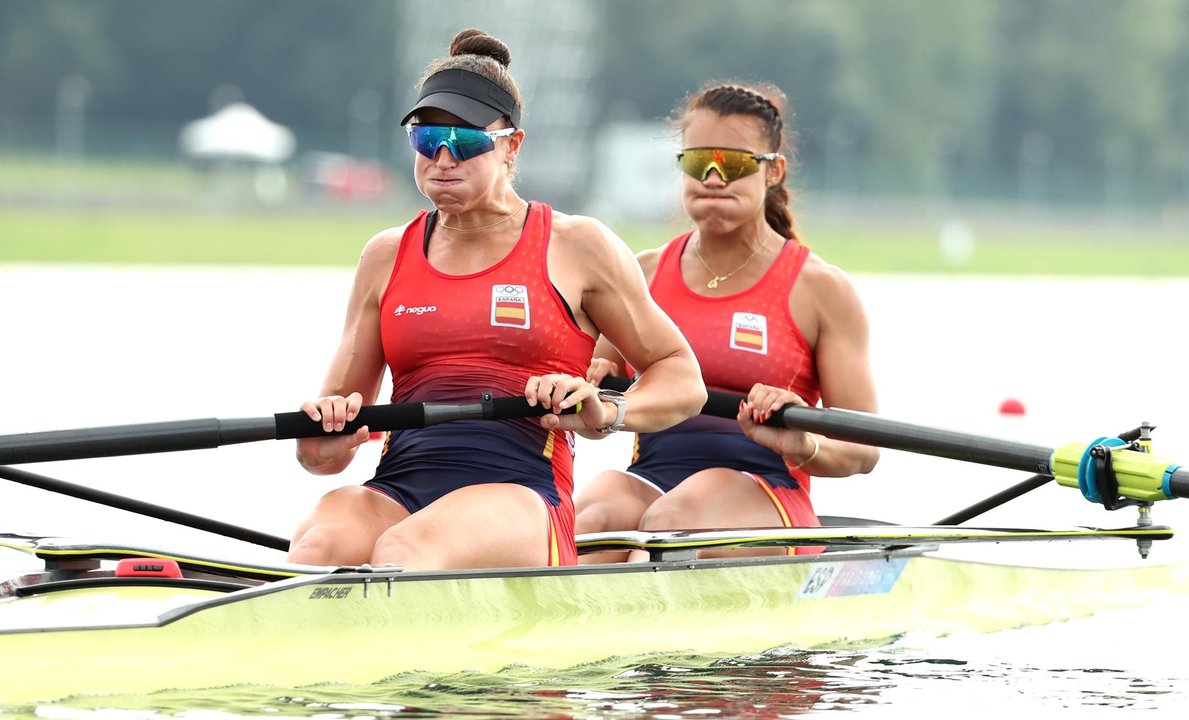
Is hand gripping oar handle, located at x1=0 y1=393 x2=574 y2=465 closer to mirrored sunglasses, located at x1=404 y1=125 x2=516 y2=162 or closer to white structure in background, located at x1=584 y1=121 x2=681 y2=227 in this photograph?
mirrored sunglasses, located at x1=404 y1=125 x2=516 y2=162

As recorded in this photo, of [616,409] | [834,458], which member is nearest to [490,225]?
[616,409]

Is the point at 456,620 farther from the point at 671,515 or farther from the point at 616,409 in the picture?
the point at 671,515

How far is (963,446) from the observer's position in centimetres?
616

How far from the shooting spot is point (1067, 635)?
6.70 m

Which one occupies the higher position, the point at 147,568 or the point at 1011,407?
the point at 1011,407

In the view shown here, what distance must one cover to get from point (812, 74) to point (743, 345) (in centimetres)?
5855

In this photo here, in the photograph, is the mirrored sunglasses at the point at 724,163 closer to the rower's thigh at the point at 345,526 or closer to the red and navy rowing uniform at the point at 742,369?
the red and navy rowing uniform at the point at 742,369

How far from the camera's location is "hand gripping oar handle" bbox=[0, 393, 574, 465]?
5.27 m

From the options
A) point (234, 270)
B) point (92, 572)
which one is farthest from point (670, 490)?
point (234, 270)

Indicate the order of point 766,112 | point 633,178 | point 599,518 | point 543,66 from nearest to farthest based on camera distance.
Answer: point 599,518
point 766,112
point 633,178
point 543,66

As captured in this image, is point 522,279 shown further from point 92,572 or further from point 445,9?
Result: point 445,9

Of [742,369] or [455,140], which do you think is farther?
[742,369]

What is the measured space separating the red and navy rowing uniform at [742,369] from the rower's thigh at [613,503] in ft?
0.27

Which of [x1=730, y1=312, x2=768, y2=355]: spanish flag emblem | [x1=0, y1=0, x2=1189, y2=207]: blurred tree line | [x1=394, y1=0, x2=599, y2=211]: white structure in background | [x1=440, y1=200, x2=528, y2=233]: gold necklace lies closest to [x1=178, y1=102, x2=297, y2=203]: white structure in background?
[x1=0, y1=0, x2=1189, y2=207]: blurred tree line
